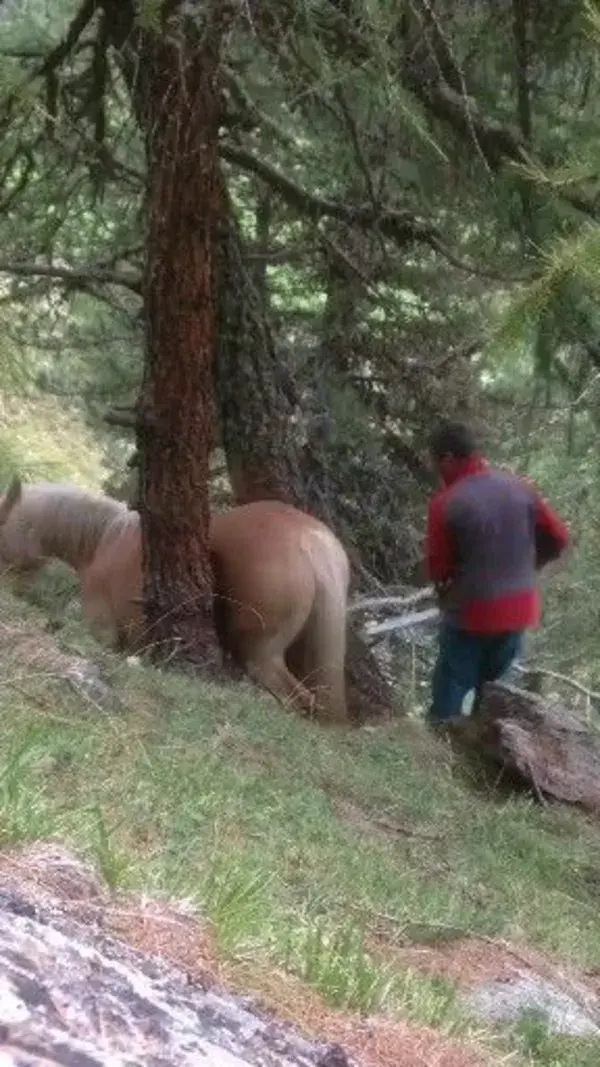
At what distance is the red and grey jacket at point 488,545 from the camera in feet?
32.5

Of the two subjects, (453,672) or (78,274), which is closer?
(453,672)

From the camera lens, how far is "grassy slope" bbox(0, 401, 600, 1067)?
386cm


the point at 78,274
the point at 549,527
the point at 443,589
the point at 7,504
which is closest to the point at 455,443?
the point at 549,527

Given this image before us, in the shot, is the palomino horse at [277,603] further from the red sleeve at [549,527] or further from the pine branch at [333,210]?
the pine branch at [333,210]

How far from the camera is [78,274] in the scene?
36.8 ft

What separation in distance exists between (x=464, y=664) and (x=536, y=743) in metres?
0.83

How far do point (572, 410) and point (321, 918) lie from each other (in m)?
6.31

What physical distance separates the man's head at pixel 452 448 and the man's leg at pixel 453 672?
102 cm

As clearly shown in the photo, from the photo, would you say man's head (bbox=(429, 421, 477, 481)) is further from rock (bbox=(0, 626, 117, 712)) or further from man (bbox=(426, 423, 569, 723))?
rock (bbox=(0, 626, 117, 712))

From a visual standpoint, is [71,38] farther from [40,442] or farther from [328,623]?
[328,623]

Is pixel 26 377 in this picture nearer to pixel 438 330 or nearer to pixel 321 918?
pixel 321 918

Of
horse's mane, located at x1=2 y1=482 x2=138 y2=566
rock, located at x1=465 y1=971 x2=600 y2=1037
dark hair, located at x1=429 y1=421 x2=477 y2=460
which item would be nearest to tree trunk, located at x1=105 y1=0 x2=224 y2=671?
dark hair, located at x1=429 y1=421 x2=477 y2=460

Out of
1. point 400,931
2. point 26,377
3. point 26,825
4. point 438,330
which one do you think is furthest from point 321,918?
point 438,330

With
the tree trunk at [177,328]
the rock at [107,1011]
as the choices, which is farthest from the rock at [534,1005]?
the tree trunk at [177,328]
